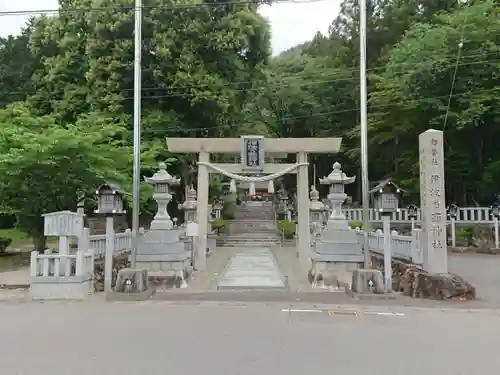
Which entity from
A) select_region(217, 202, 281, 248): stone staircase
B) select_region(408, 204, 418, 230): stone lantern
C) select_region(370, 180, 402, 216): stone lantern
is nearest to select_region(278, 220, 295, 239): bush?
select_region(217, 202, 281, 248): stone staircase

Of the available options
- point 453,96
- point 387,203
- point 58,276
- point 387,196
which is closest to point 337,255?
point 387,203

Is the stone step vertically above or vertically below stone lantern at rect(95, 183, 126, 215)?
below

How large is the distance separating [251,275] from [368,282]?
4.49m

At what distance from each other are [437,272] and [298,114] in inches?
1152

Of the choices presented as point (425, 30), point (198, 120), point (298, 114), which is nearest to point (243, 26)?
point (198, 120)

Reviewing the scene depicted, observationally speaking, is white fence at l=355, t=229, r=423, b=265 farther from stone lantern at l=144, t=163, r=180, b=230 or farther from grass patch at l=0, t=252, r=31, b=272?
grass patch at l=0, t=252, r=31, b=272

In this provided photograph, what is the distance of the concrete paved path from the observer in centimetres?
1366

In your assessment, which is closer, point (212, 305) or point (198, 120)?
point (212, 305)

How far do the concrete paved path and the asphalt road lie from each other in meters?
2.96

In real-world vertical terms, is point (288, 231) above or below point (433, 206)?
below

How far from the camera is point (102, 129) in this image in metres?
20.6

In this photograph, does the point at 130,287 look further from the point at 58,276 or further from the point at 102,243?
the point at 102,243

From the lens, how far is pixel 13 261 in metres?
20.6

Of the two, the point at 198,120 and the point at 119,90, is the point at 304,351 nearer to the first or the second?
the point at 119,90
